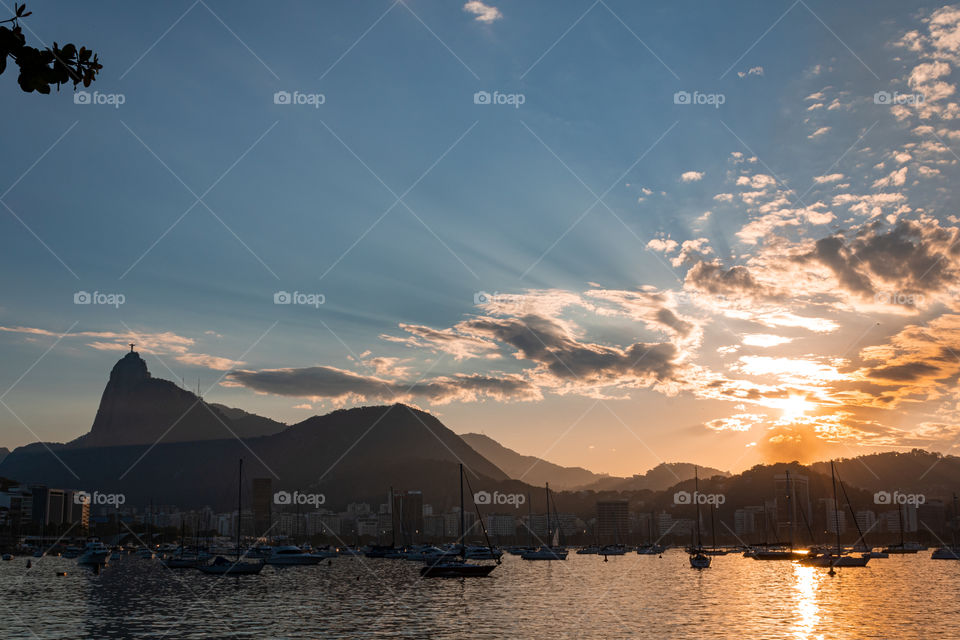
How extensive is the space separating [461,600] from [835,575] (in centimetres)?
9605

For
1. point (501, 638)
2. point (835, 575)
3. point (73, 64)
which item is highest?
point (73, 64)

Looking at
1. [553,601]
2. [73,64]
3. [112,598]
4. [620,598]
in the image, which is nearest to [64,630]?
[112,598]

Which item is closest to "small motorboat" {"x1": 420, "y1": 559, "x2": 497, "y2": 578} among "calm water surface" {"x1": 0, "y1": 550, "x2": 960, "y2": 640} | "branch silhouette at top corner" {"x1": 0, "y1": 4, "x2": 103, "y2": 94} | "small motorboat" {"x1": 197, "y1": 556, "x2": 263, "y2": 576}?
"calm water surface" {"x1": 0, "y1": 550, "x2": 960, "y2": 640}

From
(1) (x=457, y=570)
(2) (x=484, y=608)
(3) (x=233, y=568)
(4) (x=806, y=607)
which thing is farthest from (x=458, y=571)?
(4) (x=806, y=607)

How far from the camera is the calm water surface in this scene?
6844 centimetres

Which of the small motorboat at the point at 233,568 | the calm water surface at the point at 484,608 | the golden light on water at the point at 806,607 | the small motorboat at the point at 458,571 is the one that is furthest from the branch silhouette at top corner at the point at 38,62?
the small motorboat at the point at 233,568

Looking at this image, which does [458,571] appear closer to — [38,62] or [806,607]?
[806,607]

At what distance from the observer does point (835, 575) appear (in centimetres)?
15775

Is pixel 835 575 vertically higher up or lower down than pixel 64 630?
lower down

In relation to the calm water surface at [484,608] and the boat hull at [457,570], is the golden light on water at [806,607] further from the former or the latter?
the boat hull at [457,570]

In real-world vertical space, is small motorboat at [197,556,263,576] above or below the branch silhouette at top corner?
below

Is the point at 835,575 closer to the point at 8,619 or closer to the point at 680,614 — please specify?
the point at 680,614

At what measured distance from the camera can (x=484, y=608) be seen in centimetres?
8869

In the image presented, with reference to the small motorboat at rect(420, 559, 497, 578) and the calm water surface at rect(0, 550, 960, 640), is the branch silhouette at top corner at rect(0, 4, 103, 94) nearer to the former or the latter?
the calm water surface at rect(0, 550, 960, 640)
